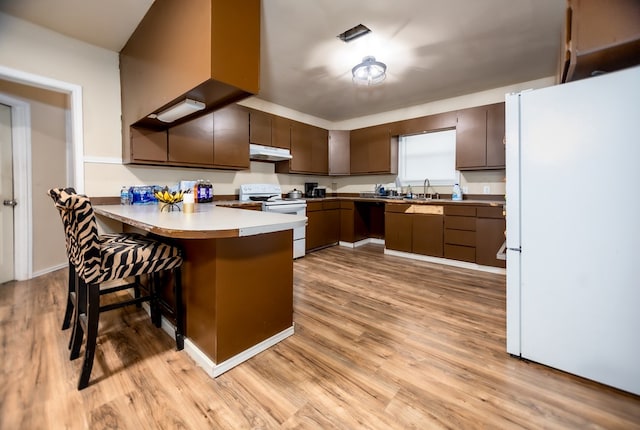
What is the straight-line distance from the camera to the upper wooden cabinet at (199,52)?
1512 millimetres

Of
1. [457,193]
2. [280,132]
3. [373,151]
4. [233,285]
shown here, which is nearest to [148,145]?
[280,132]

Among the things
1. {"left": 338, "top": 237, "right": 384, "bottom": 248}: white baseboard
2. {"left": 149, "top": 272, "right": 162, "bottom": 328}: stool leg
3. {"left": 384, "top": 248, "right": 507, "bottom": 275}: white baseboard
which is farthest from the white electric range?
{"left": 149, "top": 272, "right": 162, "bottom": 328}: stool leg

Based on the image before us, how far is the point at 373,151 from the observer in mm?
4613

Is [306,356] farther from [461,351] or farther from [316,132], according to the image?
[316,132]

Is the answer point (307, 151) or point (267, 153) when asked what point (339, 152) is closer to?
point (307, 151)

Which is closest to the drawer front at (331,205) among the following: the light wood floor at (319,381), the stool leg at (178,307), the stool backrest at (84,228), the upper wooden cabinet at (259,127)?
the upper wooden cabinet at (259,127)

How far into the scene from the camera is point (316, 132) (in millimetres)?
4746

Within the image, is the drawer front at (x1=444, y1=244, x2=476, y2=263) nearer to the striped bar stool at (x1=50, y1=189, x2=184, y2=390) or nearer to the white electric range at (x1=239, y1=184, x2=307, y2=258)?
the white electric range at (x1=239, y1=184, x2=307, y2=258)

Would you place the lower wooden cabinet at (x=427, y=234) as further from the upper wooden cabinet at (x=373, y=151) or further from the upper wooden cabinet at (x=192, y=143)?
the upper wooden cabinet at (x=192, y=143)

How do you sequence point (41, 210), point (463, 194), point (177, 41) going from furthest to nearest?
point (463, 194) < point (41, 210) < point (177, 41)

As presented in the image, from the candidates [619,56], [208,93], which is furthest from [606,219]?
[208,93]

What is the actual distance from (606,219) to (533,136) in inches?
21.7

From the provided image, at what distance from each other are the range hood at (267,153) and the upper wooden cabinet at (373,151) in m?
1.34

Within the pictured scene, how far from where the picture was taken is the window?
13.6ft
